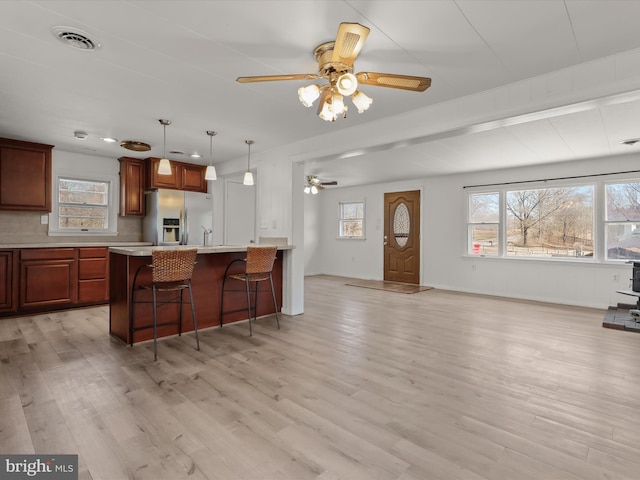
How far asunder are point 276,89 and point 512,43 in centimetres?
180

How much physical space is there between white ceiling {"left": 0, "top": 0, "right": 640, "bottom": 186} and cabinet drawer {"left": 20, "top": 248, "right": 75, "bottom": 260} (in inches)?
60.7

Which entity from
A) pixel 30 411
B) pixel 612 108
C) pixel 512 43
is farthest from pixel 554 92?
pixel 30 411

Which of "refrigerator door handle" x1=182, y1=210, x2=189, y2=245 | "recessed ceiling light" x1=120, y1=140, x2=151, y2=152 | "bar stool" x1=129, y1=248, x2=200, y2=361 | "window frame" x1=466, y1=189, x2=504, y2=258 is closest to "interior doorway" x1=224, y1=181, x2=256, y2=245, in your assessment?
"refrigerator door handle" x1=182, y1=210, x2=189, y2=245

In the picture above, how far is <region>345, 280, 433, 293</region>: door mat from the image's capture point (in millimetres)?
6794

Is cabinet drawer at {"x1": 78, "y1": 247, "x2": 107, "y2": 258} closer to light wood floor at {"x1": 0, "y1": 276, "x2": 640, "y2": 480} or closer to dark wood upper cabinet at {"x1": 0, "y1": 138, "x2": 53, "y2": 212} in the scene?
dark wood upper cabinet at {"x1": 0, "y1": 138, "x2": 53, "y2": 212}

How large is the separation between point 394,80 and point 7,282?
5.33 meters

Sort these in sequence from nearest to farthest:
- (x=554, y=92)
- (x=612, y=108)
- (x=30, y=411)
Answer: (x=30, y=411) → (x=554, y=92) → (x=612, y=108)

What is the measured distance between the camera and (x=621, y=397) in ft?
7.64

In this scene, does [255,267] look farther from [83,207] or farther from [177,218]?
[83,207]

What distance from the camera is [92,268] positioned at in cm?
504

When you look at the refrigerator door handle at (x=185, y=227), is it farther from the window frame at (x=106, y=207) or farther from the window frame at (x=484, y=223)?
the window frame at (x=484, y=223)

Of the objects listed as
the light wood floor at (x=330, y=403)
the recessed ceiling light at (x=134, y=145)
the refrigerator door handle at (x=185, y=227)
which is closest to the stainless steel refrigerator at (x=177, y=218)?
the refrigerator door handle at (x=185, y=227)

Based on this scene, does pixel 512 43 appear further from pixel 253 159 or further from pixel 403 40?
pixel 253 159

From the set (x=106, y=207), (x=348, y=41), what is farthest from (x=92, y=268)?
(x=348, y=41)
